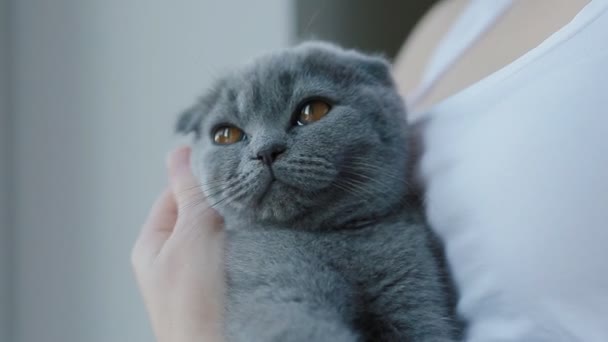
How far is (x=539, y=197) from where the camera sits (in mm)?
544

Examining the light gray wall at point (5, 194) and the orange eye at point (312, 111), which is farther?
the light gray wall at point (5, 194)

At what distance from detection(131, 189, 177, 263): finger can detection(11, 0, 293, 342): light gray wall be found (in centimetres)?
44

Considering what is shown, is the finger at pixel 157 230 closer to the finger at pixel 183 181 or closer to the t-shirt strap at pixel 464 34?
the finger at pixel 183 181

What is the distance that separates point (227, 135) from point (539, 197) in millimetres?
444

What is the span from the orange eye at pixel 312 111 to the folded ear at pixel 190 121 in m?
0.22

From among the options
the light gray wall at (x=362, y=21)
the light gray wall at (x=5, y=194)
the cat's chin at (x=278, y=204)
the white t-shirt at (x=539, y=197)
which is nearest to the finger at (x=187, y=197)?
the cat's chin at (x=278, y=204)

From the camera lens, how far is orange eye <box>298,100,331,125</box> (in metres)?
0.72

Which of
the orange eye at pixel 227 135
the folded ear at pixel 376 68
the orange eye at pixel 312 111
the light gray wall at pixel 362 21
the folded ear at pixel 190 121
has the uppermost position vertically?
the light gray wall at pixel 362 21

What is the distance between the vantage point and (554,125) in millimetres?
550

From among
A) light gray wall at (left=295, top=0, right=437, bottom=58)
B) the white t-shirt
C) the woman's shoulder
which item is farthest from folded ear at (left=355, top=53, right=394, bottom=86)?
light gray wall at (left=295, top=0, right=437, bottom=58)

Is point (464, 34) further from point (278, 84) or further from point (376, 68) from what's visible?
point (278, 84)

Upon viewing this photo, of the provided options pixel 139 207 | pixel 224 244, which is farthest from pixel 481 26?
pixel 139 207

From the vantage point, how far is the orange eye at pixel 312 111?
724 mm

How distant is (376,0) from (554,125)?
4.01 ft
